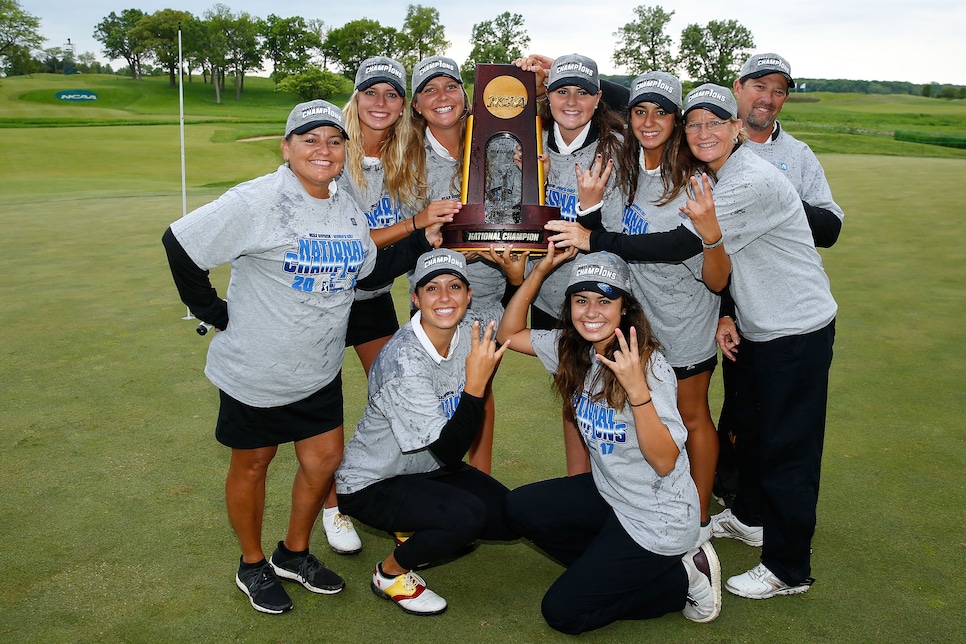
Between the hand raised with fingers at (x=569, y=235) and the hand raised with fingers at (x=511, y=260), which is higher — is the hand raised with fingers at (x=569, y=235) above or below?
above

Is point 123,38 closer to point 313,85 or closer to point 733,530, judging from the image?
point 313,85

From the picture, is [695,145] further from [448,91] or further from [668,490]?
[668,490]

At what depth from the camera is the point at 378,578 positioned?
330 centimetres

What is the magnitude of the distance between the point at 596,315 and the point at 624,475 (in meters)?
0.64

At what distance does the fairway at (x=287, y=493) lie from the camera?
3043 millimetres

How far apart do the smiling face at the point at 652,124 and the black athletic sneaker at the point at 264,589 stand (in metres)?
2.32

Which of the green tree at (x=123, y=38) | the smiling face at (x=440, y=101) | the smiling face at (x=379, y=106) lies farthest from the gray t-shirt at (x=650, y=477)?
the green tree at (x=123, y=38)

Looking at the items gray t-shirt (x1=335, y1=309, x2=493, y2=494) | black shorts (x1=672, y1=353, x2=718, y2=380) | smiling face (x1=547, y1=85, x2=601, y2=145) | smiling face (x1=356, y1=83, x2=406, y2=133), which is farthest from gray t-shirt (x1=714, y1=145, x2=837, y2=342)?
smiling face (x1=356, y1=83, x2=406, y2=133)

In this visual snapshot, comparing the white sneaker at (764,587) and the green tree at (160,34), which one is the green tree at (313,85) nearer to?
the green tree at (160,34)

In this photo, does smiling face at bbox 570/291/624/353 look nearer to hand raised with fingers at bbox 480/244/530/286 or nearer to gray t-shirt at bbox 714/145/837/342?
hand raised with fingers at bbox 480/244/530/286

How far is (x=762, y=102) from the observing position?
3865 mm

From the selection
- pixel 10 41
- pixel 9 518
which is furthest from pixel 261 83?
pixel 9 518

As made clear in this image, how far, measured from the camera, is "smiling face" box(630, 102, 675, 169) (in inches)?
128

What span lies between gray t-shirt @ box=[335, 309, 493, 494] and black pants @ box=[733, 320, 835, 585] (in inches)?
50.6
